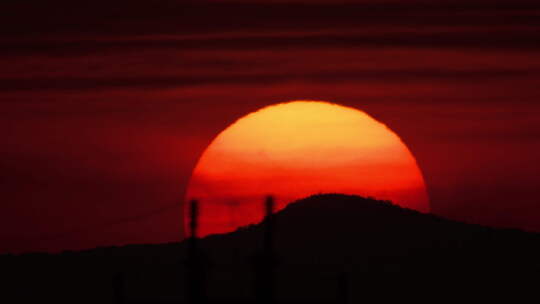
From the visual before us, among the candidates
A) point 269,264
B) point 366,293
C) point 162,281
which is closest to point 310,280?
point 366,293

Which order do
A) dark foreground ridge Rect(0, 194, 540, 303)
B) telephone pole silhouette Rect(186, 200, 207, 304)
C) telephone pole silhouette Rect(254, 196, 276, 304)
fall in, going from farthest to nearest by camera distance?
dark foreground ridge Rect(0, 194, 540, 303), telephone pole silhouette Rect(186, 200, 207, 304), telephone pole silhouette Rect(254, 196, 276, 304)

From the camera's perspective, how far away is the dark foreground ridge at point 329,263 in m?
57.9

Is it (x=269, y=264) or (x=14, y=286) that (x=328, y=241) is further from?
(x=269, y=264)

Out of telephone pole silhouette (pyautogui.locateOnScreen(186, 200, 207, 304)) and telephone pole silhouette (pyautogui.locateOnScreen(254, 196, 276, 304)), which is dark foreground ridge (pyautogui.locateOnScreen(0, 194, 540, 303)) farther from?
telephone pole silhouette (pyautogui.locateOnScreen(254, 196, 276, 304))

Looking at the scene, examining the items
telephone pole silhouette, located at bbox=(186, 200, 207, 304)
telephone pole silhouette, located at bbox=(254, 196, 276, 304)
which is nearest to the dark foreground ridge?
telephone pole silhouette, located at bbox=(186, 200, 207, 304)

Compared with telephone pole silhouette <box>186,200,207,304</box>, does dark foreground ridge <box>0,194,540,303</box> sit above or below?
below

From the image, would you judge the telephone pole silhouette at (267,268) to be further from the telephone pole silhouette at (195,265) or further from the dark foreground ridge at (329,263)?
the dark foreground ridge at (329,263)

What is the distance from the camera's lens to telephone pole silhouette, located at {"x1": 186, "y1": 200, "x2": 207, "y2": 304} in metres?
36.2

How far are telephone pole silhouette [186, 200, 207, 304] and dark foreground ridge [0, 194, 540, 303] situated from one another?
14.5 meters

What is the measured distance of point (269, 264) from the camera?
35812mm

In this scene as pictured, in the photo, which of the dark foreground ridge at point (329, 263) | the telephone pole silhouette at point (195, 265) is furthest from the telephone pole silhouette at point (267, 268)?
the dark foreground ridge at point (329, 263)

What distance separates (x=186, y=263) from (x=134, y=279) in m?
26.9

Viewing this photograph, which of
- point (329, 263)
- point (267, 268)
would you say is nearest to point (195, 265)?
point (267, 268)

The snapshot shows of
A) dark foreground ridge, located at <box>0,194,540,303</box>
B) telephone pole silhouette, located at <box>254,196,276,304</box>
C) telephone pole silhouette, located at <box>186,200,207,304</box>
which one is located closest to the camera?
telephone pole silhouette, located at <box>254,196,276,304</box>
